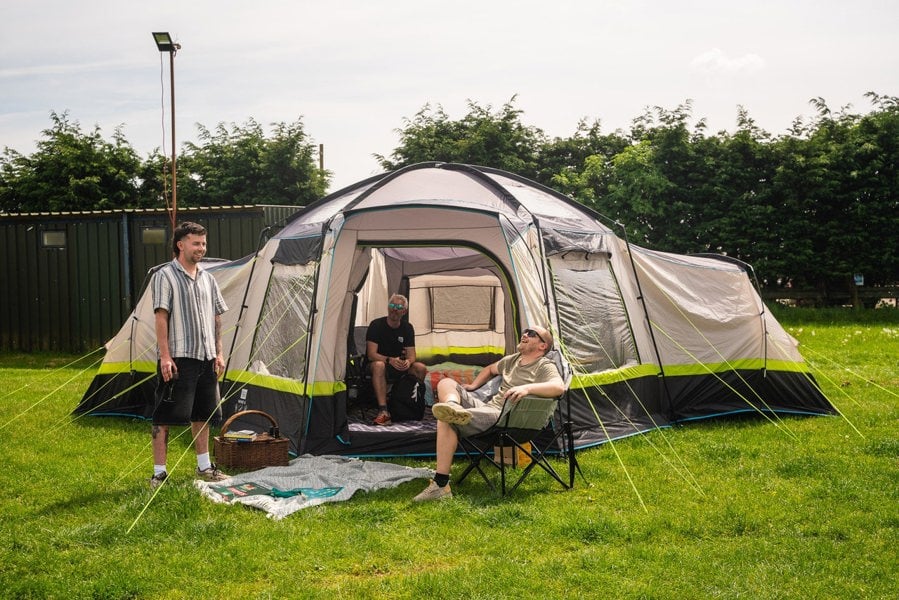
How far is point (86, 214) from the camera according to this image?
460 inches

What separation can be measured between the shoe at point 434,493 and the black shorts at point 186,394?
4.63ft

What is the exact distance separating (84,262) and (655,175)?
32.1 ft

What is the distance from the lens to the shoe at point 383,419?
660 cm

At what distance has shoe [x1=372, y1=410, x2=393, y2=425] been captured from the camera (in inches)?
260

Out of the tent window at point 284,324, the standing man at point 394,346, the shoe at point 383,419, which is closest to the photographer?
the tent window at point 284,324

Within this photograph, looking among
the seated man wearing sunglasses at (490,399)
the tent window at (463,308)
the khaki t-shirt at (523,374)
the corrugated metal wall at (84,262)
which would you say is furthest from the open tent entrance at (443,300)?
the khaki t-shirt at (523,374)

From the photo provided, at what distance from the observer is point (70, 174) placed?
62.1ft

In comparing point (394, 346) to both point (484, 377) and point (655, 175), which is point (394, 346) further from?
point (655, 175)

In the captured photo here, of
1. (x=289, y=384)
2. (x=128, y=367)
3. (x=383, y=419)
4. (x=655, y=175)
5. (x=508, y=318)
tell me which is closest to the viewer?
(x=289, y=384)

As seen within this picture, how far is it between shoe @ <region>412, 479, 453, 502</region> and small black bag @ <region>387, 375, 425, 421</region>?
2.13 metres

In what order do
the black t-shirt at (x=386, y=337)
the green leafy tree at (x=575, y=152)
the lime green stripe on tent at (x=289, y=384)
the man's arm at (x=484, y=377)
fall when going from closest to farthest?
the man's arm at (x=484, y=377), the lime green stripe on tent at (x=289, y=384), the black t-shirt at (x=386, y=337), the green leafy tree at (x=575, y=152)

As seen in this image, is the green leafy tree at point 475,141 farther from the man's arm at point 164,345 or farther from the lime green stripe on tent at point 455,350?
the man's arm at point 164,345

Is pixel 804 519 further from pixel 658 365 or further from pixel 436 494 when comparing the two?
pixel 658 365

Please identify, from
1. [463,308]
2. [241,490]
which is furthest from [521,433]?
[463,308]
